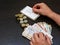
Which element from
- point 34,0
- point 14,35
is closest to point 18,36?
point 14,35

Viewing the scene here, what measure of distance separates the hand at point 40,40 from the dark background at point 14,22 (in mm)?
50

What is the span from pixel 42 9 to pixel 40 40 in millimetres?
321

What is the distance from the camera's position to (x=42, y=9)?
4.77 ft

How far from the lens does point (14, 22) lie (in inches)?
53.9

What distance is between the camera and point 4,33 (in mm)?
1305

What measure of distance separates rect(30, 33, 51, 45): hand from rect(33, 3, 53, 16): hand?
0.79 ft

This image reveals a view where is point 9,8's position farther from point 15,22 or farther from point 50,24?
point 50,24

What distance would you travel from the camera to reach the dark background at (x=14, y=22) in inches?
49.8

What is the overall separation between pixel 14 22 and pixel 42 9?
10.3 inches

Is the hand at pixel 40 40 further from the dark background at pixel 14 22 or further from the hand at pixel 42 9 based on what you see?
the hand at pixel 42 9

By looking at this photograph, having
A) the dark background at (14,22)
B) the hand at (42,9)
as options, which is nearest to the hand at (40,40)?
the dark background at (14,22)

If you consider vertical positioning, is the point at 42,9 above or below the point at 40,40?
above

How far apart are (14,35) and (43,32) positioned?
21cm

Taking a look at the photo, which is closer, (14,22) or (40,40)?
(40,40)
